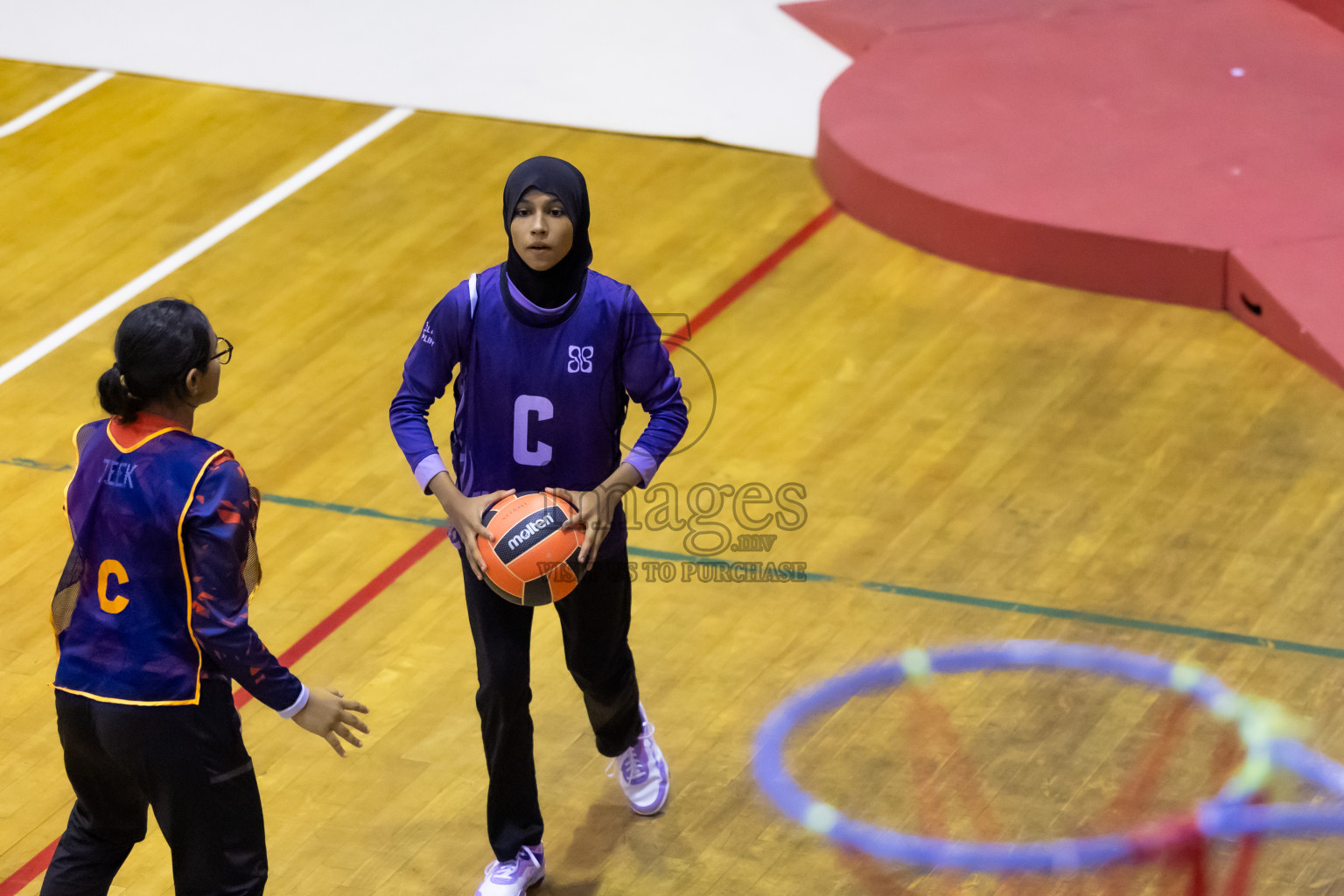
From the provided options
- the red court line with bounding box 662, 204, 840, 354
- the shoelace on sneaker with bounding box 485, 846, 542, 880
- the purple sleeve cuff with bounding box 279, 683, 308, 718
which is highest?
the purple sleeve cuff with bounding box 279, 683, 308, 718

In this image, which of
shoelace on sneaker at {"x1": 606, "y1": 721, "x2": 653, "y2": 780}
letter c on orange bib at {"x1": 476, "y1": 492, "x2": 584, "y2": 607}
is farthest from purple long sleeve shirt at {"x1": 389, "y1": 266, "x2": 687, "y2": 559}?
shoelace on sneaker at {"x1": 606, "y1": 721, "x2": 653, "y2": 780}

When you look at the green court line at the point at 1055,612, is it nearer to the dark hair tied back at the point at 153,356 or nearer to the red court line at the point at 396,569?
the red court line at the point at 396,569

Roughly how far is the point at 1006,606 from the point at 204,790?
2889 mm

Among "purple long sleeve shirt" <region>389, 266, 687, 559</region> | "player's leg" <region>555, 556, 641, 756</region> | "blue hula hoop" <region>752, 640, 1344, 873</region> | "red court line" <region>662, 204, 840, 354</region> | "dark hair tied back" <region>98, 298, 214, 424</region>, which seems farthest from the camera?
"red court line" <region>662, 204, 840, 354</region>

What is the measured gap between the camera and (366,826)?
484cm

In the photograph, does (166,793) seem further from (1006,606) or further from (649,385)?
(1006,606)

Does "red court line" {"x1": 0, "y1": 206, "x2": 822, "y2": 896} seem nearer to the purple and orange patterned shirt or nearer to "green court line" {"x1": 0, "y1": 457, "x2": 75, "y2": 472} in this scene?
the purple and orange patterned shirt

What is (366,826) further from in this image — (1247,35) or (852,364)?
(1247,35)

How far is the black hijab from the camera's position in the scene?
4.02 metres

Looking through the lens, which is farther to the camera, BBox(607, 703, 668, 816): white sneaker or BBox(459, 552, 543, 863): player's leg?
BBox(607, 703, 668, 816): white sneaker

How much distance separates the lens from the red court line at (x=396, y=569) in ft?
15.4

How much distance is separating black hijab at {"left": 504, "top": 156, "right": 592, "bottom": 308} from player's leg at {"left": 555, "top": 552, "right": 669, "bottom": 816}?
71 cm

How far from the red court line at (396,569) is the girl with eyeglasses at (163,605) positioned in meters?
0.69

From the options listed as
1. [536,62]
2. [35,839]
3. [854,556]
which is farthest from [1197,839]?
[536,62]
